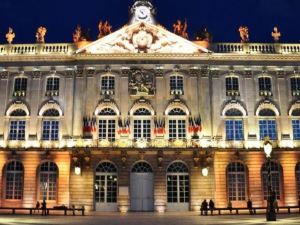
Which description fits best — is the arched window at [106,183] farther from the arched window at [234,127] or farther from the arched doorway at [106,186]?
the arched window at [234,127]

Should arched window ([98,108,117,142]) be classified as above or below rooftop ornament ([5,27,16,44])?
below

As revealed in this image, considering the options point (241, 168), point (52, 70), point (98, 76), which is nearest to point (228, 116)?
point (241, 168)

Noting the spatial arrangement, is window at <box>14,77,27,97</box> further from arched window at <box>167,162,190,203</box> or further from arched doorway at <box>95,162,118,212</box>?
arched window at <box>167,162,190,203</box>

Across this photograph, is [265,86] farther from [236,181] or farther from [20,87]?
[20,87]

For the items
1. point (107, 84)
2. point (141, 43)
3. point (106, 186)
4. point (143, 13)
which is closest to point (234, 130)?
point (141, 43)

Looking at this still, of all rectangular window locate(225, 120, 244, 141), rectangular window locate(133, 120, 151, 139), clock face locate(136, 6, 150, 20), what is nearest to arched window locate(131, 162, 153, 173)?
rectangular window locate(133, 120, 151, 139)

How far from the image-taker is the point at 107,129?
116 ft

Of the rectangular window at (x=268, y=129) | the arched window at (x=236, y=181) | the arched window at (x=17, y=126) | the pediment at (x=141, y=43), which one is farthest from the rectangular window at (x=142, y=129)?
the arched window at (x=17, y=126)

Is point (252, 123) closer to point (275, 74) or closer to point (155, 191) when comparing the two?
point (275, 74)

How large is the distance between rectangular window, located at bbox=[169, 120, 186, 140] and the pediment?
19.0 ft

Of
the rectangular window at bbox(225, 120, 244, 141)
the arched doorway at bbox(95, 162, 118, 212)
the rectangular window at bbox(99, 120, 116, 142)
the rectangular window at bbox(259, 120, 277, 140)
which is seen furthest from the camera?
the rectangular window at bbox(259, 120, 277, 140)

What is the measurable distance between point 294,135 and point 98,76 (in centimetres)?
1661

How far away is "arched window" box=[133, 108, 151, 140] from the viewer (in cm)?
3503

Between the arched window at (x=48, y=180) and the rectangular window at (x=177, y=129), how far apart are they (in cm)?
959
